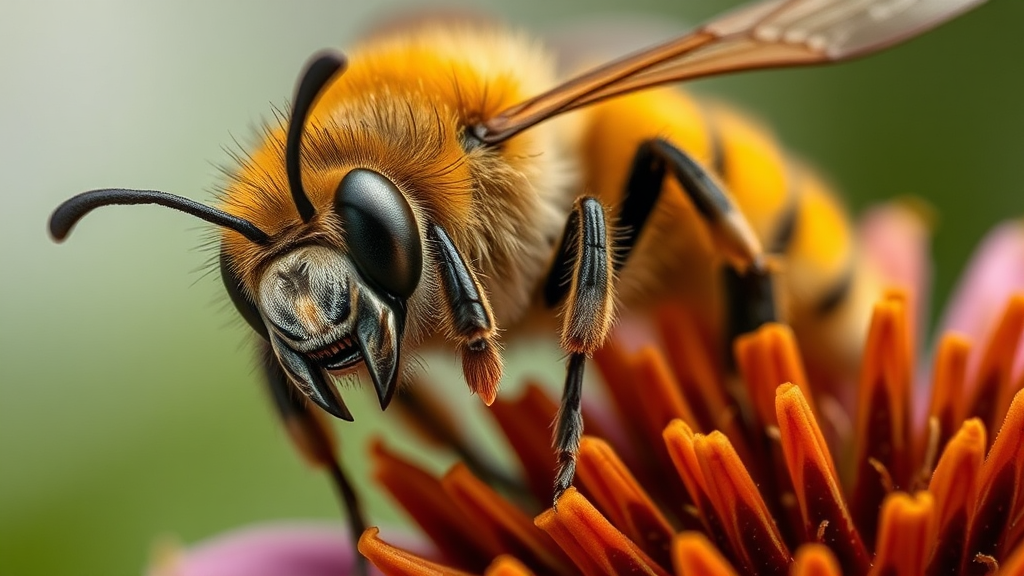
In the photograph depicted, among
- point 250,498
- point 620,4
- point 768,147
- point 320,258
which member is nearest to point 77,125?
point 250,498

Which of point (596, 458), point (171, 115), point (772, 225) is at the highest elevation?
point (171, 115)

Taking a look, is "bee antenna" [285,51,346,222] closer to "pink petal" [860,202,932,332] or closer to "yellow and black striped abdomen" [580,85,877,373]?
"yellow and black striped abdomen" [580,85,877,373]

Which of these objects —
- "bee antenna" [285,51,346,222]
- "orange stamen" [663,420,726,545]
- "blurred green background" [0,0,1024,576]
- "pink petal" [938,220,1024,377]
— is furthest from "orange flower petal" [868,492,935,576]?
"blurred green background" [0,0,1024,576]

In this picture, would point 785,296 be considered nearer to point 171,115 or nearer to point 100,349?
point 100,349

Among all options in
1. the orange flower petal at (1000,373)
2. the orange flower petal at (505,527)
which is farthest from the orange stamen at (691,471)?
the orange flower petal at (1000,373)

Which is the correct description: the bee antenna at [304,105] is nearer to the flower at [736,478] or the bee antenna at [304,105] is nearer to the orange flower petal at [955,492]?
the flower at [736,478]

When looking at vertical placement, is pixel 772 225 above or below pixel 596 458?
above

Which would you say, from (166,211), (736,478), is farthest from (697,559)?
(166,211)
